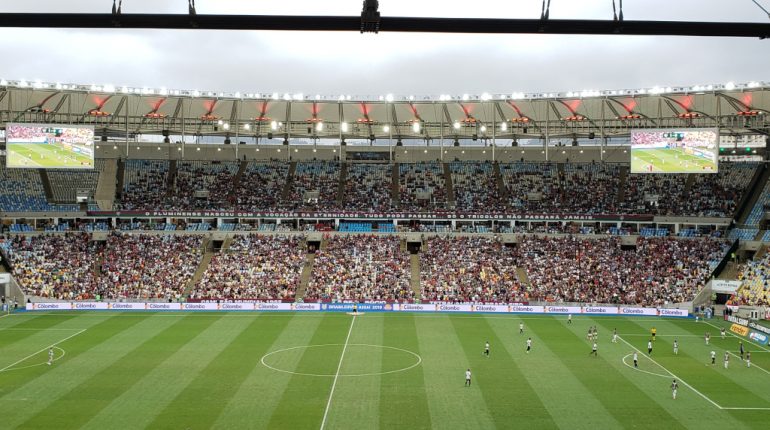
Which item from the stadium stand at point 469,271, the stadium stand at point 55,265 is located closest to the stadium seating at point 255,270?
the stadium stand at point 55,265

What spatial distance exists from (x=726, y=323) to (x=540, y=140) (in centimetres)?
3725

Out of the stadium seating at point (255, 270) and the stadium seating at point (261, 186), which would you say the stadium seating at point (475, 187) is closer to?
the stadium seating at point (255, 270)

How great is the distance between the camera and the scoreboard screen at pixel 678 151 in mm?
59812

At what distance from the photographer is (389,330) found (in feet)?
165

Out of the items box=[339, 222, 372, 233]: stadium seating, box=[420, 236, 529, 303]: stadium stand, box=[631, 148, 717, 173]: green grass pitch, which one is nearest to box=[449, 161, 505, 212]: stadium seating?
box=[420, 236, 529, 303]: stadium stand

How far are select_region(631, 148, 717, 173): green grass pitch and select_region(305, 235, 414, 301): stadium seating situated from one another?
23132 millimetres

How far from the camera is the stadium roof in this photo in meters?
65.9

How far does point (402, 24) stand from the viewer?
1118cm

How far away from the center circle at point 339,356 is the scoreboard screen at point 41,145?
104 feet

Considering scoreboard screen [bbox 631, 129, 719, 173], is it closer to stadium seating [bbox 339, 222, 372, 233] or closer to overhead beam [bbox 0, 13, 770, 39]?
stadium seating [bbox 339, 222, 372, 233]

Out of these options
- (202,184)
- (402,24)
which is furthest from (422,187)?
(402,24)

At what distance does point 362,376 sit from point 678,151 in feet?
124

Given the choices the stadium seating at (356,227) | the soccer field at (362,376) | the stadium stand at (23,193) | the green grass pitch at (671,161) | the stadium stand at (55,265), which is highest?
the green grass pitch at (671,161)

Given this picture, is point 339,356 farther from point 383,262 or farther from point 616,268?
point 616,268
